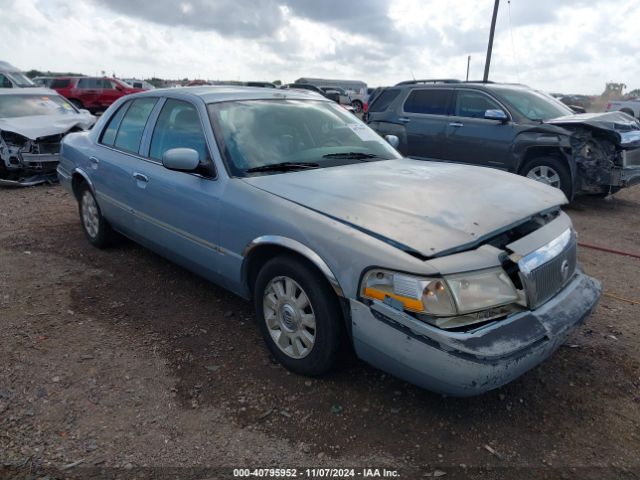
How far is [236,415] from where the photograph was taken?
2.72 meters

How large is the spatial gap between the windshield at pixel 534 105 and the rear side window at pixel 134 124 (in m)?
5.53

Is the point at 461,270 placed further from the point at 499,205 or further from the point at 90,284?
the point at 90,284

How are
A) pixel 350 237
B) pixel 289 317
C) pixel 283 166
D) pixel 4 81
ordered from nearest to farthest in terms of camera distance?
pixel 350 237 → pixel 289 317 → pixel 283 166 → pixel 4 81

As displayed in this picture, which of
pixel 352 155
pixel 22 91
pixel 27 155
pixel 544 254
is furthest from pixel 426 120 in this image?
pixel 22 91

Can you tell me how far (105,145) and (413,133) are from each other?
5386mm

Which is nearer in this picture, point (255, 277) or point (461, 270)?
point (461, 270)

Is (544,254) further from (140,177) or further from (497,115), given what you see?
(497,115)

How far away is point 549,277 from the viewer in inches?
105

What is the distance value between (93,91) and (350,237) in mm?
24495

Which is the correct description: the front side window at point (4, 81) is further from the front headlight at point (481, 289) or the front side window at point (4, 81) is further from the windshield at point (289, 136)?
the front headlight at point (481, 289)

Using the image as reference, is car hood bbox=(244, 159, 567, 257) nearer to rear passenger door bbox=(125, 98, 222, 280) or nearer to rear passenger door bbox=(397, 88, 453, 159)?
rear passenger door bbox=(125, 98, 222, 280)

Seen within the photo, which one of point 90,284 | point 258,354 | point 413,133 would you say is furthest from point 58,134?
point 258,354

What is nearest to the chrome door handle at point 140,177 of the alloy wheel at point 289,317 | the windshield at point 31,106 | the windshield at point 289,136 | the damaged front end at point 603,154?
the windshield at point 289,136

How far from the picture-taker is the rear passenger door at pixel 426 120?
8.39 metres
